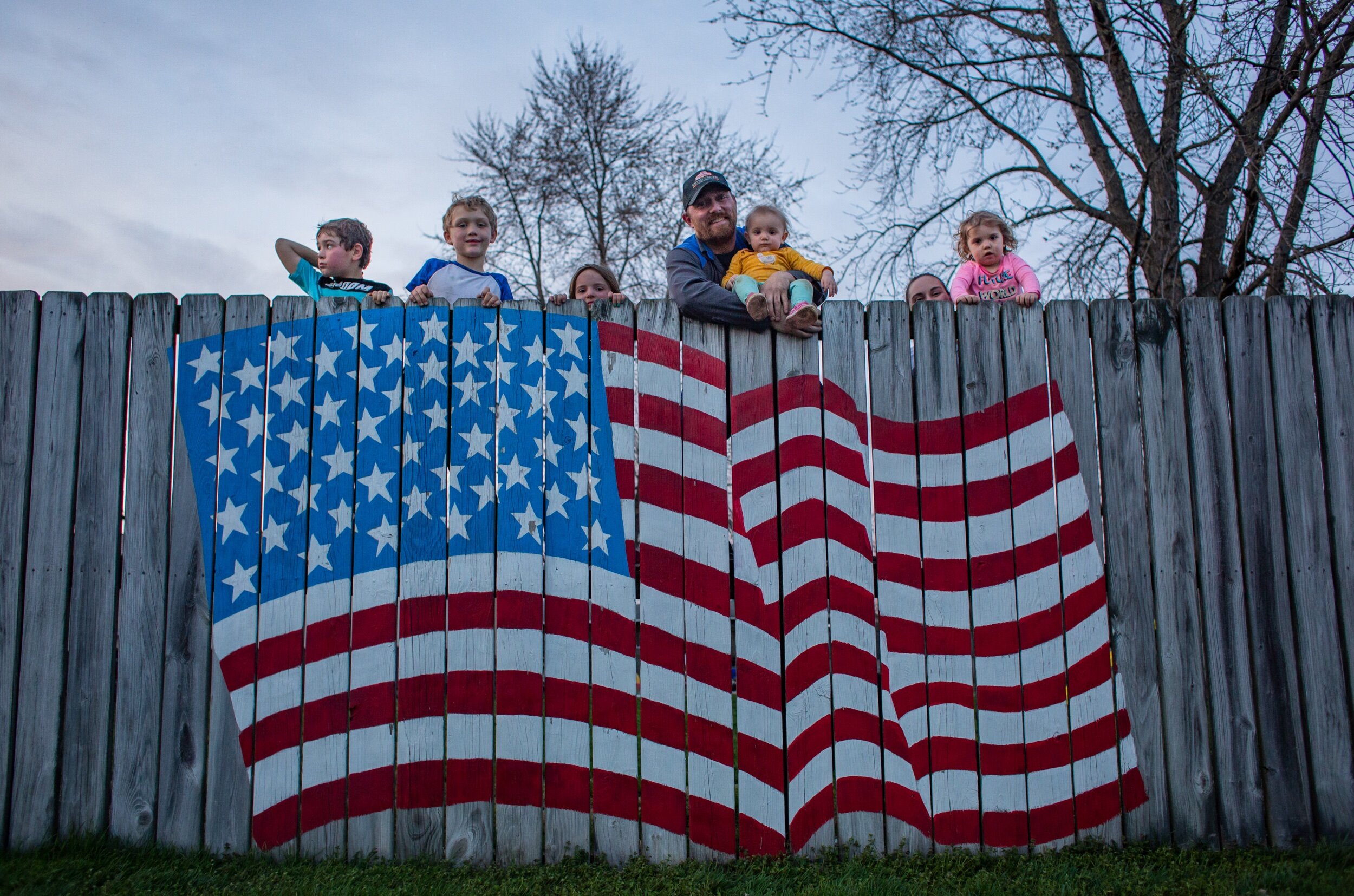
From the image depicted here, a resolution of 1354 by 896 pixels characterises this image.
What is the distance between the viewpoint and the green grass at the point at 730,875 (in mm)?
2615

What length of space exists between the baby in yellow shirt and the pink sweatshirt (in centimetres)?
84

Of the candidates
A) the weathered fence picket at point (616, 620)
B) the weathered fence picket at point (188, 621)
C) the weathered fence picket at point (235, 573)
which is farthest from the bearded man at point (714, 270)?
the weathered fence picket at point (188, 621)

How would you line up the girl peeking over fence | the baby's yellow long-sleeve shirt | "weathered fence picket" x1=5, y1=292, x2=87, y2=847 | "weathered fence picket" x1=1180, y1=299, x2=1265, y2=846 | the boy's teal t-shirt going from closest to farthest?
"weathered fence picket" x1=5, y1=292, x2=87, y2=847 → "weathered fence picket" x1=1180, y1=299, x2=1265, y2=846 → the baby's yellow long-sleeve shirt → the boy's teal t-shirt → the girl peeking over fence

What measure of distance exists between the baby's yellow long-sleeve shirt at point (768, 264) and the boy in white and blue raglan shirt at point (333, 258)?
70.0 inches

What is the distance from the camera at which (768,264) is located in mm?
3545

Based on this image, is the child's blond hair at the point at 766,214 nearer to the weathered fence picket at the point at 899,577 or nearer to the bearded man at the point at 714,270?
the bearded man at the point at 714,270

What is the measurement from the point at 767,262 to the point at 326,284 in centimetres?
219

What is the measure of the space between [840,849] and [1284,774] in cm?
177

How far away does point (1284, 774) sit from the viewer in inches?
119

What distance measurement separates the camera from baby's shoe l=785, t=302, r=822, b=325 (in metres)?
3.08

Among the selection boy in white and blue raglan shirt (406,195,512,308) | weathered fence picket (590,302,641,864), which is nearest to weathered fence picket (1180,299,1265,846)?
weathered fence picket (590,302,641,864)

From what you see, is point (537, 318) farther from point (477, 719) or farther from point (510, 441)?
point (477, 719)

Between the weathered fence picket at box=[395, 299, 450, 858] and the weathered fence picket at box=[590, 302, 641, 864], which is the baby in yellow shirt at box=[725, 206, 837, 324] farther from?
the weathered fence picket at box=[395, 299, 450, 858]

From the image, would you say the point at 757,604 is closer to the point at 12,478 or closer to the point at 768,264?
the point at 768,264
